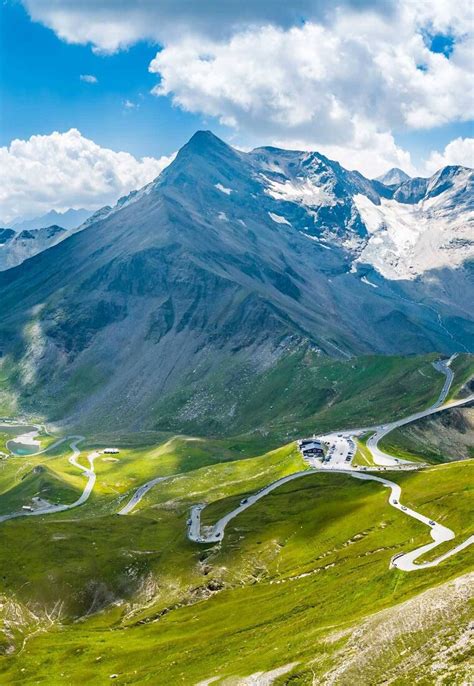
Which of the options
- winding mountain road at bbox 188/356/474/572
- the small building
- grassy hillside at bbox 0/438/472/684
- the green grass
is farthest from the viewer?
the small building

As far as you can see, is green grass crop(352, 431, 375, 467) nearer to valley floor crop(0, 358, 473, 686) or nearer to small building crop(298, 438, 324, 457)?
valley floor crop(0, 358, 473, 686)

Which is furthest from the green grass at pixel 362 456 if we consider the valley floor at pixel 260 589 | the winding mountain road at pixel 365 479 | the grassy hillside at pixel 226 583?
the grassy hillside at pixel 226 583

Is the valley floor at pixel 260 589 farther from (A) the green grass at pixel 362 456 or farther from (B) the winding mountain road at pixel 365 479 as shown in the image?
(A) the green grass at pixel 362 456

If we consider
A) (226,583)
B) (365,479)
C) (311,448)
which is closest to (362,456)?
(311,448)

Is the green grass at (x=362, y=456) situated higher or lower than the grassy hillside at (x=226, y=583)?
lower

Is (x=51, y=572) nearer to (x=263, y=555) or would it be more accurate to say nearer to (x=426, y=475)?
(x=263, y=555)

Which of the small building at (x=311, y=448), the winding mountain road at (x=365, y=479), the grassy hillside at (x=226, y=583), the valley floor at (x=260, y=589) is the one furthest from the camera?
the small building at (x=311, y=448)

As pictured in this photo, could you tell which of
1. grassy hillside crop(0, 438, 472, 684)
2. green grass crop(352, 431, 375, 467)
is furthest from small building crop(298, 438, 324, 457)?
grassy hillside crop(0, 438, 472, 684)

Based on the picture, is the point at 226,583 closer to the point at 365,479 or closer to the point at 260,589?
the point at 260,589

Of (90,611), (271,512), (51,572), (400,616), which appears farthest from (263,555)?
(400,616)
